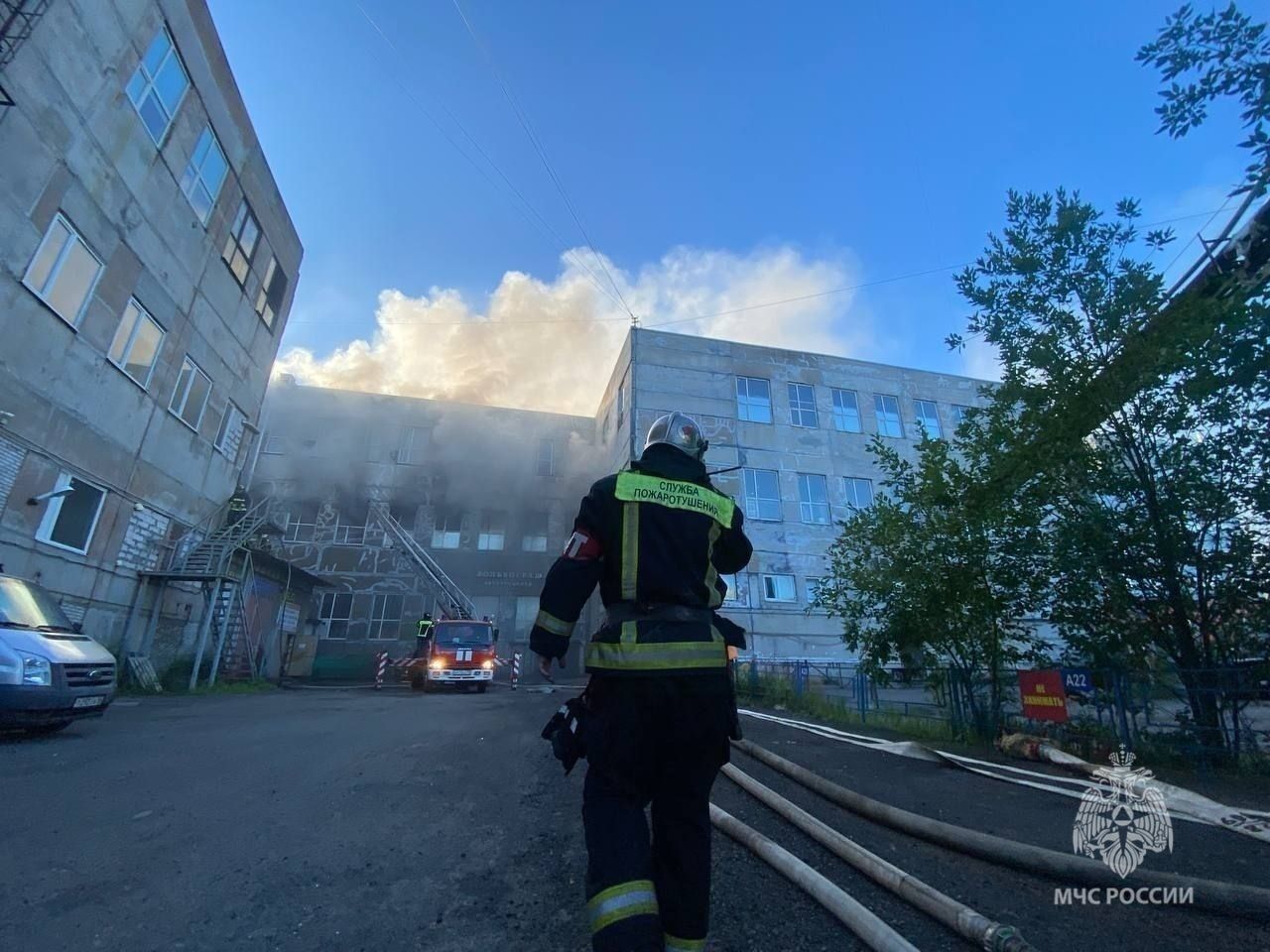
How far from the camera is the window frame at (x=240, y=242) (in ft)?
44.5

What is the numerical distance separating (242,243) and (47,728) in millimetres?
12636

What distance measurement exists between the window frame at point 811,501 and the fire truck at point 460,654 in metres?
12.6

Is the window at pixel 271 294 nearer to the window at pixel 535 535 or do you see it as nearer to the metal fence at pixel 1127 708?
the window at pixel 535 535

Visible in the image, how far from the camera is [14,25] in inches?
312

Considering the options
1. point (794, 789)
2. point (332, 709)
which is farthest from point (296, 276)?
point (794, 789)

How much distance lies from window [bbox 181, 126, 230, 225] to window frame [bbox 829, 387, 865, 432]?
2143 centimetres

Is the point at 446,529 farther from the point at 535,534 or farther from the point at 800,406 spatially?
the point at 800,406

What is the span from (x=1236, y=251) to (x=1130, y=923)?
759 centimetres

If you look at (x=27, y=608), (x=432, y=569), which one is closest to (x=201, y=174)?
(x=27, y=608)

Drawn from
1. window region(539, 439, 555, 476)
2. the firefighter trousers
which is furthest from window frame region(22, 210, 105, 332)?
window region(539, 439, 555, 476)

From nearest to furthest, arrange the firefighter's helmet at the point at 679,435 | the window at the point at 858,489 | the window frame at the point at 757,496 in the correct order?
the firefighter's helmet at the point at 679,435 < the window frame at the point at 757,496 < the window at the point at 858,489

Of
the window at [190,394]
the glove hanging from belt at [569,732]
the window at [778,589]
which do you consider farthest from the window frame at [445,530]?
the glove hanging from belt at [569,732]

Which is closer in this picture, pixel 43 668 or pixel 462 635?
pixel 43 668

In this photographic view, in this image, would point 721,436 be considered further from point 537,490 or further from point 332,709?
point 332,709
